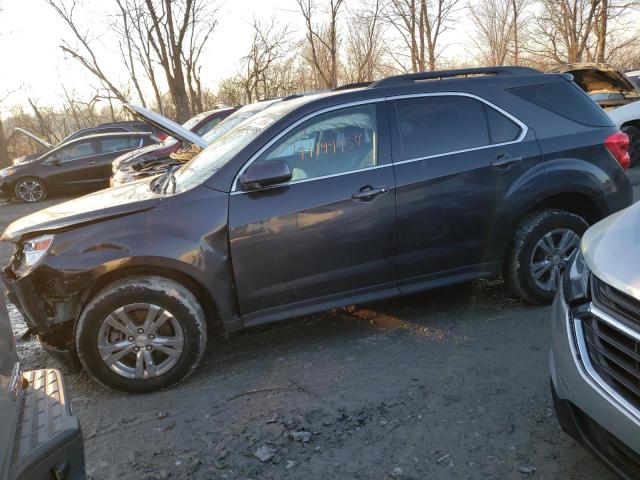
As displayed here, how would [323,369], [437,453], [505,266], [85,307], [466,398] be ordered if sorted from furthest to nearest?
[505,266]
[323,369]
[85,307]
[466,398]
[437,453]

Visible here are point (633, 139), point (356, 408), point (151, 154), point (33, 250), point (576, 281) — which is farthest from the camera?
point (633, 139)

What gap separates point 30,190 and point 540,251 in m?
13.0

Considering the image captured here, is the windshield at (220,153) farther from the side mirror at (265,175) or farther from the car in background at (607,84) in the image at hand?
the car in background at (607,84)

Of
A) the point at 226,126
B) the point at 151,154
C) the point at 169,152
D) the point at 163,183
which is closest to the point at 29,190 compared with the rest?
the point at 151,154

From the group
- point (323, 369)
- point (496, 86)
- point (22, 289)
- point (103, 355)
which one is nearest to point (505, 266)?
point (496, 86)

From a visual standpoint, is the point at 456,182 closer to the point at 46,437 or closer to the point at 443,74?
the point at 443,74

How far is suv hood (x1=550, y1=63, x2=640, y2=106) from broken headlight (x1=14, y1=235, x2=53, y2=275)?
970cm

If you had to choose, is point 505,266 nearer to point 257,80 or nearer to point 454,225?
point 454,225

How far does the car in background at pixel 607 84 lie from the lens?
9.77 m

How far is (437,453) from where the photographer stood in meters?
2.61

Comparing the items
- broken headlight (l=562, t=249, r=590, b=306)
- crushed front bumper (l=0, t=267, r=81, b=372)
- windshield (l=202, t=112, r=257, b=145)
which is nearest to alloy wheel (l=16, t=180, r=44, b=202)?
windshield (l=202, t=112, r=257, b=145)

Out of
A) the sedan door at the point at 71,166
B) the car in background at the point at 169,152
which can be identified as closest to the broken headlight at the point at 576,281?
the car in background at the point at 169,152

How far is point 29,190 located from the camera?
13.4 m

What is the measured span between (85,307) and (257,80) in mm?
23974
